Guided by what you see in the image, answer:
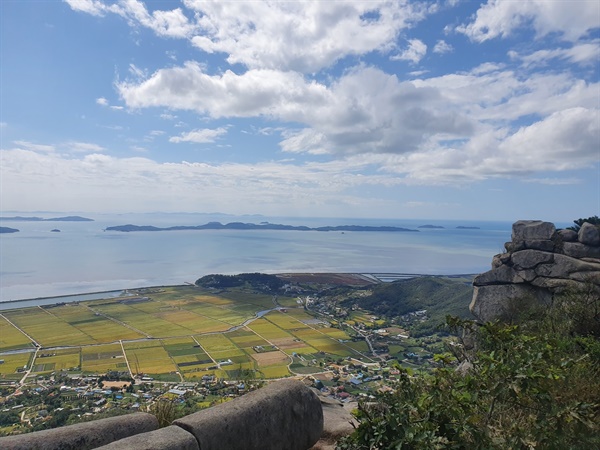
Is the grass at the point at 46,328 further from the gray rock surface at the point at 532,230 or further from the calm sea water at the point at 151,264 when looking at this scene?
the gray rock surface at the point at 532,230

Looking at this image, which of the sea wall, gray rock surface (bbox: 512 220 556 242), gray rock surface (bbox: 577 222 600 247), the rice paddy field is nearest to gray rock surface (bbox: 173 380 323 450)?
the sea wall

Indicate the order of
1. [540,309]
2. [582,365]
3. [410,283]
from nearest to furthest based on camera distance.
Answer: [582,365] → [540,309] → [410,283]

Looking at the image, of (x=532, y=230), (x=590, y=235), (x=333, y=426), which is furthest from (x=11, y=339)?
(x=590, y=235)

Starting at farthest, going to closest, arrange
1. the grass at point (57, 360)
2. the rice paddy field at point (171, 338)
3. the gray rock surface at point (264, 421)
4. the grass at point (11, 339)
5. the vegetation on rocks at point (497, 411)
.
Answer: the grass at point (11, 339)
the rice paddy field at point (171, 338)
the grass at point (57, 360)
the gray rock surface at point (264, 421)
the vegetation on rocks at point (497, 411)

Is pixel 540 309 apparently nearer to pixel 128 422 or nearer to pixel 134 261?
pixel 128 422

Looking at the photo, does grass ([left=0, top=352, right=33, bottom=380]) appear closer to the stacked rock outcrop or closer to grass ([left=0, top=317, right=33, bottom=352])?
grass ([left=0, top=317, right=33, bottom=352])

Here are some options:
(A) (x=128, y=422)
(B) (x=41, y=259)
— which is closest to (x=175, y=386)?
(A) (x=128, y=422)

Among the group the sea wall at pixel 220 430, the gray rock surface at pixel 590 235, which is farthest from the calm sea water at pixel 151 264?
the gray rock surface at pixel 590 235
